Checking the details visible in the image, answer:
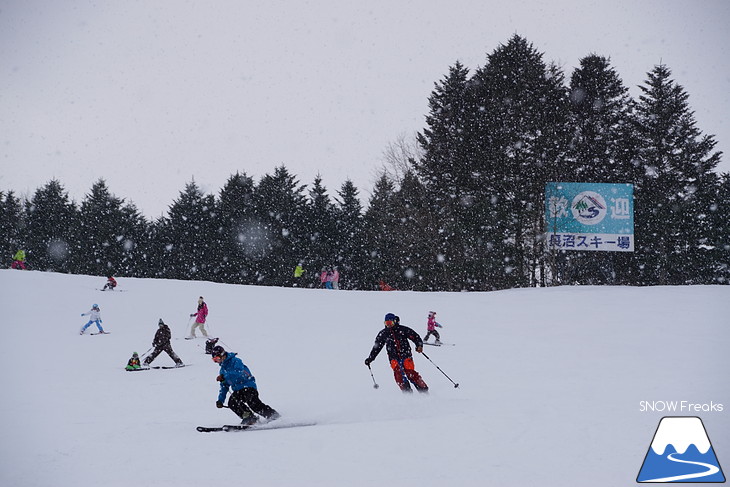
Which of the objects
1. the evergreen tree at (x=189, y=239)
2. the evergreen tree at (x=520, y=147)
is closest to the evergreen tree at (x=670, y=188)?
the evergreen tree at (x=520, y=147)

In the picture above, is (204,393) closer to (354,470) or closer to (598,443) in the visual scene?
(354,470)

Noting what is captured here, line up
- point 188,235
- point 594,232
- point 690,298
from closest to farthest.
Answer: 1. point 690,298
2. point 594,232
3. point 188,235

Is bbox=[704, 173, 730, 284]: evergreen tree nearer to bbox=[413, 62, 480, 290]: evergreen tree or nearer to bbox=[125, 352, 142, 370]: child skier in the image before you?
bbox=[413, 62, 480, 290]: evergreen tree

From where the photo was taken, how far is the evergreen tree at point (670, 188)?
1294 inches

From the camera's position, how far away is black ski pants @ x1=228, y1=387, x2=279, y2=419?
7.89m

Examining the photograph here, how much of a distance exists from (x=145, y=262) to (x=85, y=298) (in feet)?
104

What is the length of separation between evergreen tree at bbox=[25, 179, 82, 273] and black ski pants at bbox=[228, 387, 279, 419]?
5314 cm

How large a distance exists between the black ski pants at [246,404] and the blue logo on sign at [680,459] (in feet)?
16.7

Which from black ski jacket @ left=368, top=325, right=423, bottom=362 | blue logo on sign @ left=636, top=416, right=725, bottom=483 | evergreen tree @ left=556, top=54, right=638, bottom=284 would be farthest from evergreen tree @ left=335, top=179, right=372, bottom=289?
blue logo on sign @ left=636, top=416, right=725, bottom=483

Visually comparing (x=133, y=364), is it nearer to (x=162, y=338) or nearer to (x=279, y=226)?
(x=162, y=338)

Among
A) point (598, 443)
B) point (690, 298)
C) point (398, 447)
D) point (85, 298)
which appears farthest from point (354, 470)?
point (85, 298)

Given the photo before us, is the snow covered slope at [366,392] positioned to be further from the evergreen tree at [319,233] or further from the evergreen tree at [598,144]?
the evergreen tree at [319,233]

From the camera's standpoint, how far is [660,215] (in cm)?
3275

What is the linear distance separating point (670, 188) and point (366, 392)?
32191mm
